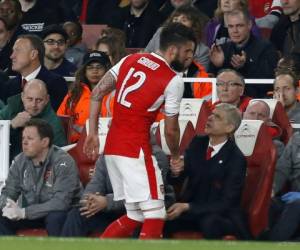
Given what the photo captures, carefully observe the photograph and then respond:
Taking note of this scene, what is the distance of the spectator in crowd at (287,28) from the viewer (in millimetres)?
17375

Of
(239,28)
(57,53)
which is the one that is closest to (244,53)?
(239,28)

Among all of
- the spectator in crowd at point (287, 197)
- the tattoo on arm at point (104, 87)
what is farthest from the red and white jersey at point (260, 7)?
the tattoo on arm at point (104, 87)

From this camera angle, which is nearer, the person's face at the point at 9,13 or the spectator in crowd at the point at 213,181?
the spectator in crowd at the point at 213,181

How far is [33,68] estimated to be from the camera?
1638 centimetres

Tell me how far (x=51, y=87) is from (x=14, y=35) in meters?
2.37

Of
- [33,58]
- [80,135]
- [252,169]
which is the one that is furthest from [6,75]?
[252,169]

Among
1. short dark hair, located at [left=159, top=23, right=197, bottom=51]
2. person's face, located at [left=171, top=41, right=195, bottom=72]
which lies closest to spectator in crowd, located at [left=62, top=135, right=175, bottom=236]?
person's face, located at [left=171, top=41, right=195, bottom=72]

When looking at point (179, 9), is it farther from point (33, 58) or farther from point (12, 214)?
point (12, 214)

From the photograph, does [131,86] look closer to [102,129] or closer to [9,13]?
[102,129]

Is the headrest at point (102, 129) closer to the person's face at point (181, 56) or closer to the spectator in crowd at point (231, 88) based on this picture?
the spectator in crowd at point (231, 88)

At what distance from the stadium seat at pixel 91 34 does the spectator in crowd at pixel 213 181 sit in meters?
4.75

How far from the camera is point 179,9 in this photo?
56.7ft

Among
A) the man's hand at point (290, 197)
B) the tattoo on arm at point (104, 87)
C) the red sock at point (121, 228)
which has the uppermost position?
the tattoo on arm at point (104, 87)

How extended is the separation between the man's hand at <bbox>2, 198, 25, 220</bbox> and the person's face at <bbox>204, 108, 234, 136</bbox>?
1.79 meters
